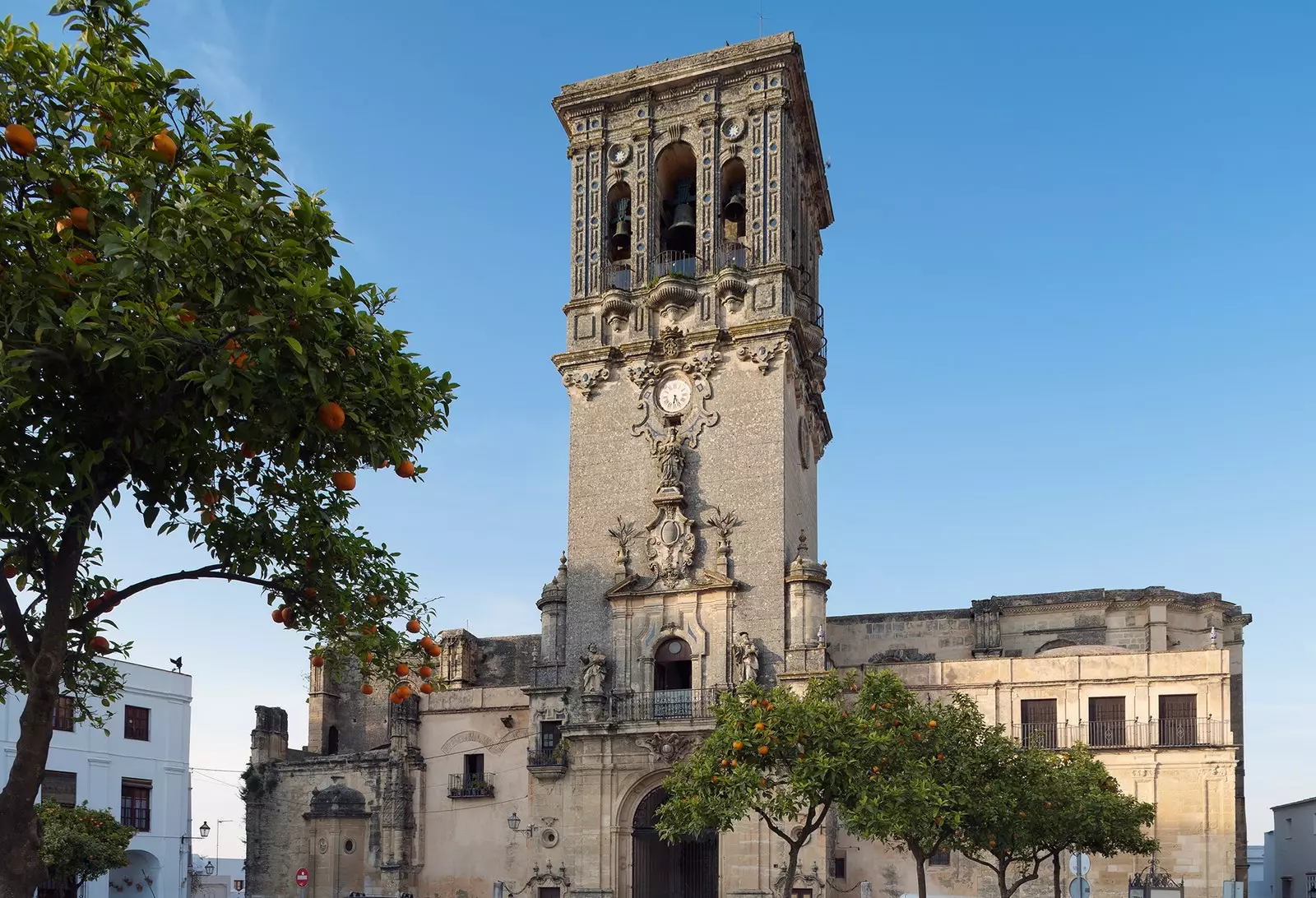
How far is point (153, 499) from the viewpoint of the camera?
1040 centimetres

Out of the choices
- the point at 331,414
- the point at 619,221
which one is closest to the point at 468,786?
the point at 619,221

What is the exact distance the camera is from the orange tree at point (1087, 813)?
28.7 m

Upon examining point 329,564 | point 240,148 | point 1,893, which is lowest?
point 1,893

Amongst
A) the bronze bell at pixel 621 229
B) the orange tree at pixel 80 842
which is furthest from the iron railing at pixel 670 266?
the orange tree at pixel 80 842

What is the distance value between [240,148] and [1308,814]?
171 feet

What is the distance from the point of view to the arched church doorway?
122ft

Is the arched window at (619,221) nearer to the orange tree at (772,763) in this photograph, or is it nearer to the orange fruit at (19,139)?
the orange tree at (772,763)

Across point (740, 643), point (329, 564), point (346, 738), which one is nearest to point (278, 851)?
point (346, 738)

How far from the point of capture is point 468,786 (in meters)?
A: 41.2

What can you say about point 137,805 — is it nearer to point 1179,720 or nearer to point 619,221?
point 619,221

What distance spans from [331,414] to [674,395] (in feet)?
101

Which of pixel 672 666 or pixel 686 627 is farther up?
pixel 686 627

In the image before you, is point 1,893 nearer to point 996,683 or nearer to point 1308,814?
point 996,683

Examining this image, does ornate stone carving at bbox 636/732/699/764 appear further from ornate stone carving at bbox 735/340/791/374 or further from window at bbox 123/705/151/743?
window at bbox 123/705/151/743
